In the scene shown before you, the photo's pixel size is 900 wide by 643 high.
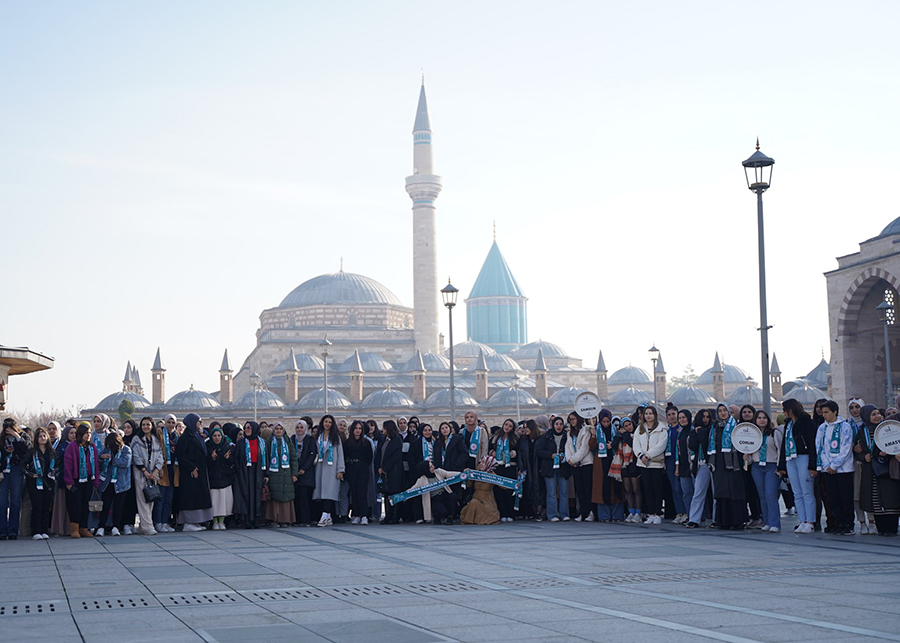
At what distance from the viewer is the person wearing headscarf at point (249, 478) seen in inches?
470

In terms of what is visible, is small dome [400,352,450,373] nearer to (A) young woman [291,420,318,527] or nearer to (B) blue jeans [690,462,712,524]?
(A) young woman [291,420,318,527]

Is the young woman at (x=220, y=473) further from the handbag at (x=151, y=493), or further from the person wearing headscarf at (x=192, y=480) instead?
the handbag at (x=151, y=493)

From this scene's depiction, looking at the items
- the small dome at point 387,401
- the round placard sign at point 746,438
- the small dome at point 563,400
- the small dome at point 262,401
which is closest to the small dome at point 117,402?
the small dome at point 262,401

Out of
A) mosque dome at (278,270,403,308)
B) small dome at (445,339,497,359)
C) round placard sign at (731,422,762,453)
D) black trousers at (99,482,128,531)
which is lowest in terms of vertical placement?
black trousers at (99,482,128,531)

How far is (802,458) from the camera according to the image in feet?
33.6

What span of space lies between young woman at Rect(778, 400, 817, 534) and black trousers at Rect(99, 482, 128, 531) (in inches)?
272

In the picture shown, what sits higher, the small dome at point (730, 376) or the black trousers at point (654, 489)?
the small dome at point (730, 376)

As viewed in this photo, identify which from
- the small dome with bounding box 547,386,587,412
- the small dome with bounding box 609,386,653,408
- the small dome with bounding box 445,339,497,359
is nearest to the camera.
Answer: the small dome with bounding box 547,386,587,412

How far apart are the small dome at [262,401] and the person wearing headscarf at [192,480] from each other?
3672 centimetres

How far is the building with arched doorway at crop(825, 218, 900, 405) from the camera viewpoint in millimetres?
29344

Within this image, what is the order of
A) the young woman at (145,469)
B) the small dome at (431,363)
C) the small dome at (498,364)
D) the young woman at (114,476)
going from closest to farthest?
the young woman at (114,476) < the young woman at (145,469) < the small dome at (431,363) < the small dome at (498,364)

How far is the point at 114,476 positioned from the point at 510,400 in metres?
41.1

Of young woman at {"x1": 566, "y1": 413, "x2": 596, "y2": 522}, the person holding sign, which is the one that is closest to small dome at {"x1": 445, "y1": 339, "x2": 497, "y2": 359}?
young woman at {"x1": 566, "y1": 413, "x2": 596, "y2": 522}

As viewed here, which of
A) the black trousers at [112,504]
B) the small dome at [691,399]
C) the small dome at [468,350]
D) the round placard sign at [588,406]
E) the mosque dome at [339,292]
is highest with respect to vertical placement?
the mosque dome at [339,292]
